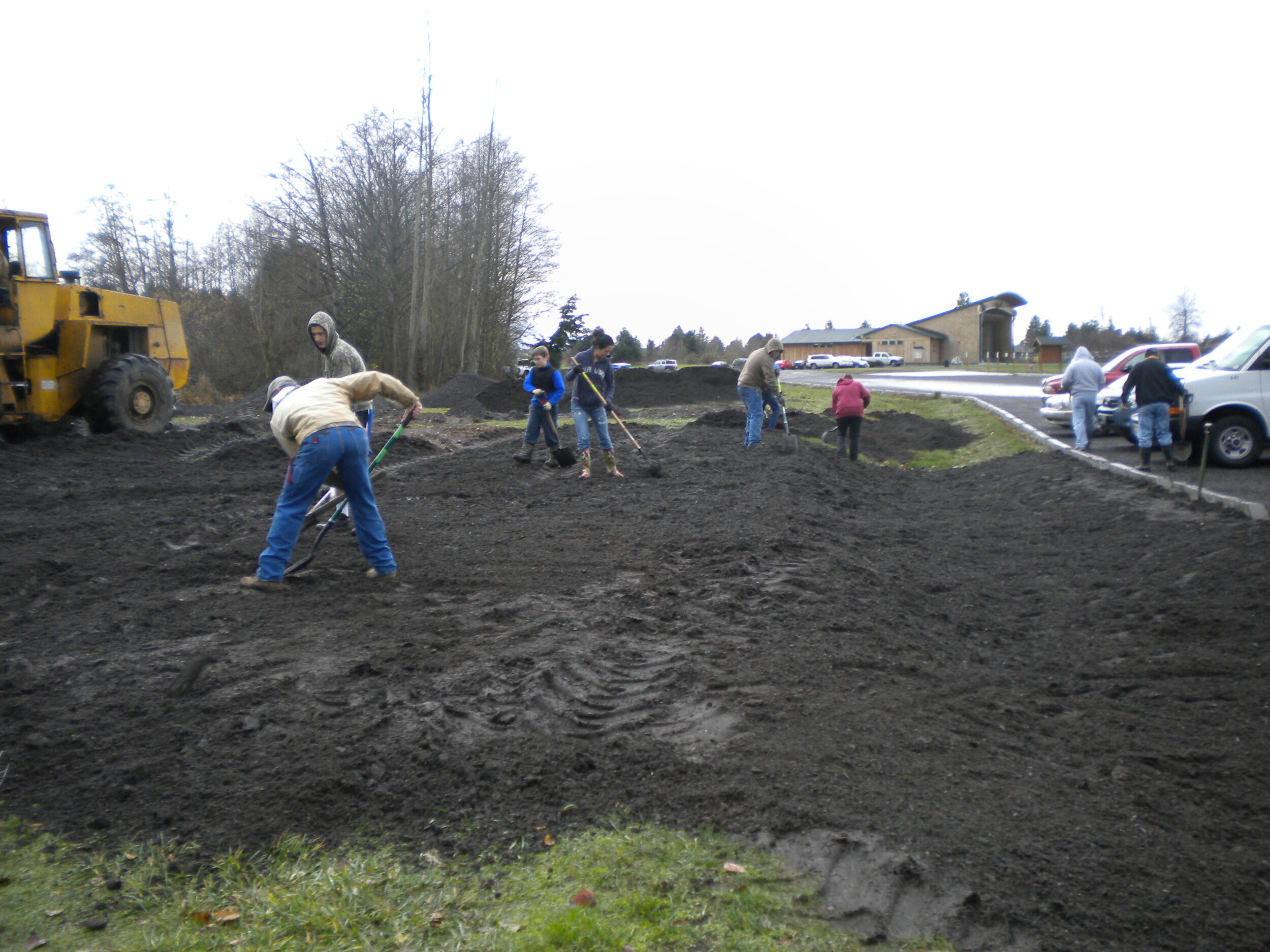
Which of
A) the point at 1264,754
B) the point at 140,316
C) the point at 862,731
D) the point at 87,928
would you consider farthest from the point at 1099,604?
the point at 140,316

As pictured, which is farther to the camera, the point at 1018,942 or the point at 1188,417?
the point at 1188,417

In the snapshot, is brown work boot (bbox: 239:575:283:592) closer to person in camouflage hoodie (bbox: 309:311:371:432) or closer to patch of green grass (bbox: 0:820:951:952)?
person in camouflage hoodie (bbox: 309:311:371:432)

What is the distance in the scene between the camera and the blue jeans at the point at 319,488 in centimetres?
623

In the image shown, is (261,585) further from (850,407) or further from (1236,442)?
(1236,442)

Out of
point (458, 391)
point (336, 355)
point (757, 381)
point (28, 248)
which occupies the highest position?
point (28, 248)

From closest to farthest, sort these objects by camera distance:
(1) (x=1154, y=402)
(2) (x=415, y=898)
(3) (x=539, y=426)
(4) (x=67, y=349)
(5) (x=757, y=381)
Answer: (2) (x=415, y=898) → (1) (x=1154, y=402) → (3) (x=539, y=426) → (5) (x=757, y=381) → (4) (x=67, y=349)

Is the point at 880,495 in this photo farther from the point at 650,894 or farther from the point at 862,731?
the point at 650,894

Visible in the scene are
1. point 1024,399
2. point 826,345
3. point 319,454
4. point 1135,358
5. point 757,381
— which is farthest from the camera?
point 826,345

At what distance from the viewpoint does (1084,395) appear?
48.1 ft

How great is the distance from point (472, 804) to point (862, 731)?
1.77 meters

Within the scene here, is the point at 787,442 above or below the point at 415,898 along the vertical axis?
above

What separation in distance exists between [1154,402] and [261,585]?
11062mm

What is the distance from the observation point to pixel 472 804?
370cm

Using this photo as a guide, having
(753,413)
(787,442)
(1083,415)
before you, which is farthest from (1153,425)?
(753,413)
